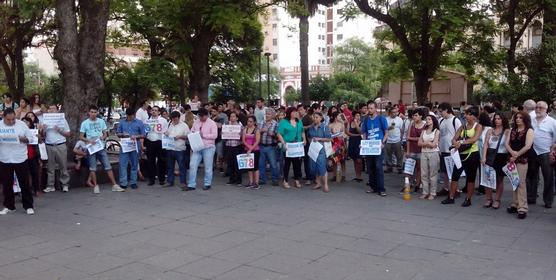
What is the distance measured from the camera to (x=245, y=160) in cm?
1162

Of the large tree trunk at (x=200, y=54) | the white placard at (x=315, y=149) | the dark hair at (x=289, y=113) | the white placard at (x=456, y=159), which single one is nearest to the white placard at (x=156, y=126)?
the dark hair at (x=289, y=113)

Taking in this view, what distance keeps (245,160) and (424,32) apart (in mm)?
11067

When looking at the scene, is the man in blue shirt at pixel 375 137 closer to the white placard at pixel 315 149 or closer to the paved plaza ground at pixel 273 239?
the paved plaza ground at pixel 273 239

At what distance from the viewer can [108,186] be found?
39.7ft

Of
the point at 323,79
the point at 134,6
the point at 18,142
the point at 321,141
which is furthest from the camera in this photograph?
the point at 323,79

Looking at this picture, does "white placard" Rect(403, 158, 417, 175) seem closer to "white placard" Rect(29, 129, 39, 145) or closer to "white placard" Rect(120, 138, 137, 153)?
"white placard" Rect(120, 138, 137, 153)

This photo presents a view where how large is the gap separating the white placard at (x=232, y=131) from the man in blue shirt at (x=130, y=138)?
73.9 inches

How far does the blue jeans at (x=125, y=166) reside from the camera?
11.7 meters

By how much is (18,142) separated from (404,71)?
17509 millimetres

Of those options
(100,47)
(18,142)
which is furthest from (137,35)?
(18,142)

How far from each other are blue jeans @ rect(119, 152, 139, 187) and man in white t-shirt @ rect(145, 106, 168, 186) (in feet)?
1.70

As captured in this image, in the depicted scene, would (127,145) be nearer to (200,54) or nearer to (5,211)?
(5,211)

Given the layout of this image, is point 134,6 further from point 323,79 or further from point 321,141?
point 323,79

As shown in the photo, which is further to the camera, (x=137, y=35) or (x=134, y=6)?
(x=137, y=35)
